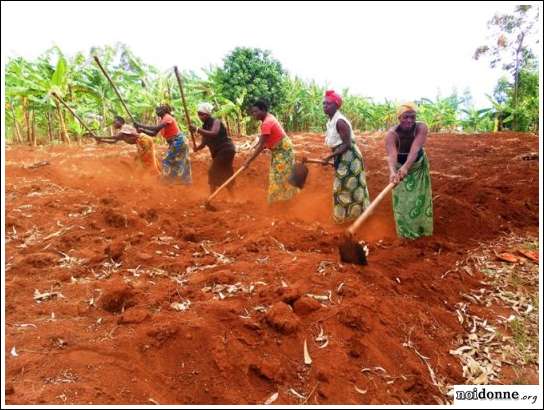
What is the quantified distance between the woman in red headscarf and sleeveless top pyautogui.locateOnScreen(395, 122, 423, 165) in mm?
660

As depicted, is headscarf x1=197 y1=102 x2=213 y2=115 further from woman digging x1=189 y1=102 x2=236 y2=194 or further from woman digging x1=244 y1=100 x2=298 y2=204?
woman digging x1=244 y1=100 x2=298 y2=204

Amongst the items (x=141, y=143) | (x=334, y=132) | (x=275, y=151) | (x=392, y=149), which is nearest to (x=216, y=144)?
(x=275, y=151)

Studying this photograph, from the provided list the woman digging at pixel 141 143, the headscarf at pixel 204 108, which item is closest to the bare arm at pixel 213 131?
the headscarf at pixel 204 108

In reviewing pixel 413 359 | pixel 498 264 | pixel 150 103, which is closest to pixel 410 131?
pixel 498 264

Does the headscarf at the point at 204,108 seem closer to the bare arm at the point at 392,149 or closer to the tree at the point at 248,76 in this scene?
the bare arm at the point at 392,149

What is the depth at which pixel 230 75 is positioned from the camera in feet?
49.0

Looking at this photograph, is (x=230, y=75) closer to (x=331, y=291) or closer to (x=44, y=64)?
(x=44, y=64)

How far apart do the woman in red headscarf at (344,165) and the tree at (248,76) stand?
1016 centimetres

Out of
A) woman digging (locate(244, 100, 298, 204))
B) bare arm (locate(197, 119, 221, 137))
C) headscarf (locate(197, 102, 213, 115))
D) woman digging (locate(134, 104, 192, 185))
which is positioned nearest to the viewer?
woman digging (locate(244, 100, 298, 204))

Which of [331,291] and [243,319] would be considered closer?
[243,319]

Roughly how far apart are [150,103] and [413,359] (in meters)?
11.4

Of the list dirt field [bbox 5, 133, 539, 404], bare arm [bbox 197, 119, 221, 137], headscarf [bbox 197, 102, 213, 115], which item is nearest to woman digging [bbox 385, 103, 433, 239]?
dirt field [bbox 5, 133, 539, 404]

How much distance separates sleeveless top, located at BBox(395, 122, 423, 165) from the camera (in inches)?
164

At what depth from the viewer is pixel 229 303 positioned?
2787 millimetres
